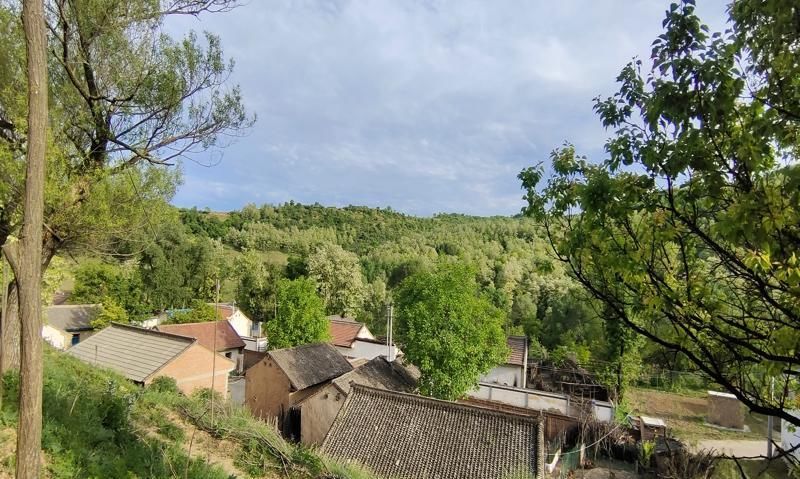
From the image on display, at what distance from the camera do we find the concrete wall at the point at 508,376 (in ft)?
72.3

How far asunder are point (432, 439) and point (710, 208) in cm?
974

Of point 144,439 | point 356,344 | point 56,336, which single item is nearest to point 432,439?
point 144,439

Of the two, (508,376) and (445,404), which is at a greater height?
(445,404)

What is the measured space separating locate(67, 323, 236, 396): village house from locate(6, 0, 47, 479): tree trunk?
12.6m

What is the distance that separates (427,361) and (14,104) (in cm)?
1286

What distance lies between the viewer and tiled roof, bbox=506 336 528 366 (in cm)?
2228

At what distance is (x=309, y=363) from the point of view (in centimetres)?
1852

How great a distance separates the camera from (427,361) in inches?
597

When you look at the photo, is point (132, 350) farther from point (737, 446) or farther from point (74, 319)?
point (737, 446)

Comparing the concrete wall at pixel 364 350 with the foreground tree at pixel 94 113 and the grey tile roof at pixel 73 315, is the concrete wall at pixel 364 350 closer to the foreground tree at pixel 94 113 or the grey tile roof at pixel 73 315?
the grey tile roof at pixel 73 315

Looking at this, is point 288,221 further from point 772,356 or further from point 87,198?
point 772,356

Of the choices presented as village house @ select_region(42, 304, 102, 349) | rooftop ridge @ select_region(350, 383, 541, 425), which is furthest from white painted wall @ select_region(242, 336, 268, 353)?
rooftop ridge @ select_region(350, 383, 541, 425)

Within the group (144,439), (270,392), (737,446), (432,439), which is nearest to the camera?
(144,439)

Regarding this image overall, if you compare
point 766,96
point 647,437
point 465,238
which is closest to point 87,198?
point 766,96
